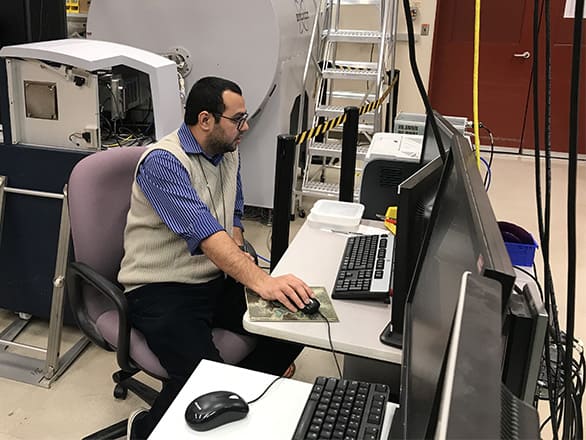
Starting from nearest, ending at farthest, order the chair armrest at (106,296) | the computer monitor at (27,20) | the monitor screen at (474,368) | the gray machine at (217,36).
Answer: the monitor screen at (474,368) → the chair armrest at (106,296) → the computer monitor at (27,20) → the gray machine at (217,36)

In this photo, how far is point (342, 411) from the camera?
1.08m

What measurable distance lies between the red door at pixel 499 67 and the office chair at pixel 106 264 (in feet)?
16.0

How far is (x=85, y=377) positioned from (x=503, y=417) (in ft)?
7.00

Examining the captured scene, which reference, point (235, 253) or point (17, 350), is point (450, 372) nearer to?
point (235, 253)

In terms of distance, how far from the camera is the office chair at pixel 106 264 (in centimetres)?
165

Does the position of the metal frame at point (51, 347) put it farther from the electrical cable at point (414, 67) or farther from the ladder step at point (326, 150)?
the ladder step at point (326, 150)

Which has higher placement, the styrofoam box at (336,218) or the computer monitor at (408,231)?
Result: the computer monitor at (408,231)

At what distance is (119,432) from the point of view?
76.4 inches

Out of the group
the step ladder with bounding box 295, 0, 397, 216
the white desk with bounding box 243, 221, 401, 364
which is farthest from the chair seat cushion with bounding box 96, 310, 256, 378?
the step ladder with bounding box 295, 0, 397, 216

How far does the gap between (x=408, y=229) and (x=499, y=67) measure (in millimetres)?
5390

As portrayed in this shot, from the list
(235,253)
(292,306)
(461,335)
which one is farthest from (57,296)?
(461,335)

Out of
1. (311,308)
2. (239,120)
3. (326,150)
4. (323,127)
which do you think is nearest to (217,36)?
(323,127)

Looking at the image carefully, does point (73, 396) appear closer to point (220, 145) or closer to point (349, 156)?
point (220, 145)

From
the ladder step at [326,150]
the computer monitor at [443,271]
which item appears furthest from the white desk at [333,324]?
the ladder step at [326,150]
